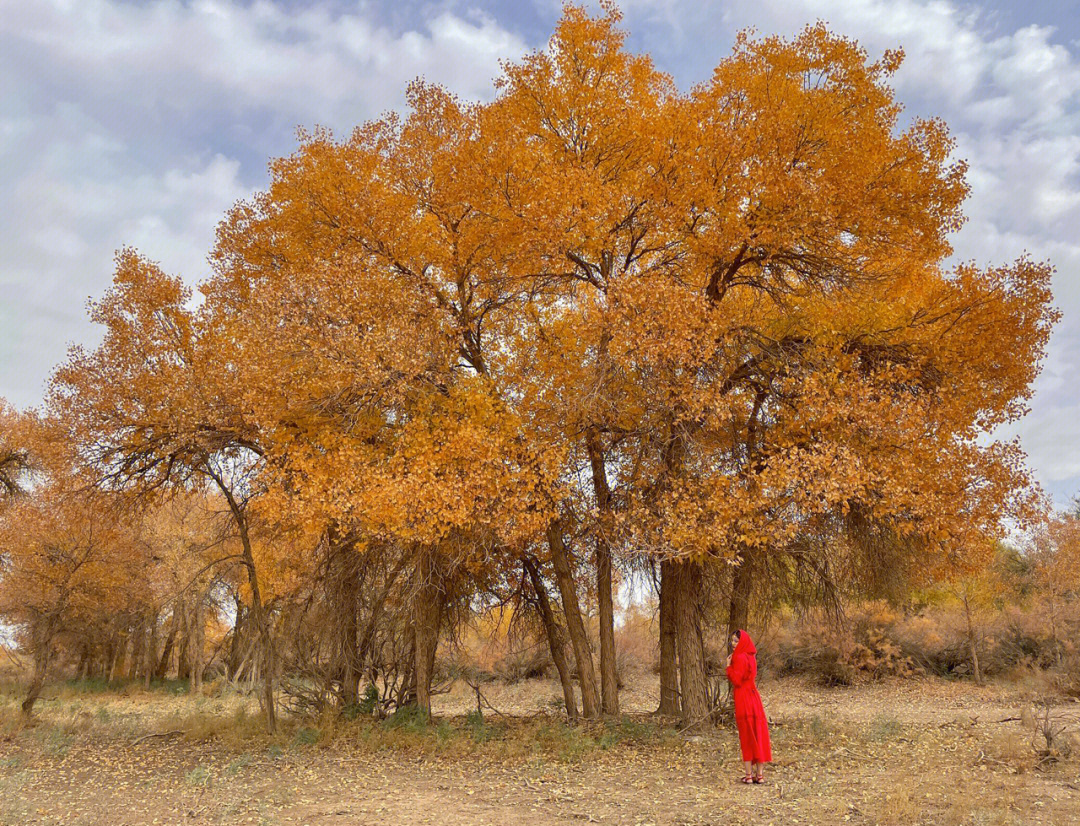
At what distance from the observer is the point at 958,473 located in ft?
34.9

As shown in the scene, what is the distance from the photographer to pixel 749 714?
28.6 feet

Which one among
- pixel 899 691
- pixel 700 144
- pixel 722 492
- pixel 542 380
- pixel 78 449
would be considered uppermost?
pixel 700 144

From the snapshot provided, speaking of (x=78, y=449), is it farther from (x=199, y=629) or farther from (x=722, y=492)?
(x=199, y=629)

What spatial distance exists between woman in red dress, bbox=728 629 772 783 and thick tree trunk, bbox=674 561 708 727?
3.30 metres

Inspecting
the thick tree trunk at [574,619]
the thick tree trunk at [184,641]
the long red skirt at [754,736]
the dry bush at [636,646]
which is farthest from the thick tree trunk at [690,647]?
the thick tree trunk at [184,641]

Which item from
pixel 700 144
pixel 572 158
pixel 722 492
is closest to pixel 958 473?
pixel 722 492

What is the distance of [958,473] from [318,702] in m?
11.0

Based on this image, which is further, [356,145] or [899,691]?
[899,691]

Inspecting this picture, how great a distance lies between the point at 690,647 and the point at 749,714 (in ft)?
13.4

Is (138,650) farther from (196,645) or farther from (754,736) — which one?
(754,736)

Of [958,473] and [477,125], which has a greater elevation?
[477,125]

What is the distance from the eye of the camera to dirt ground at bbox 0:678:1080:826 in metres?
7.48

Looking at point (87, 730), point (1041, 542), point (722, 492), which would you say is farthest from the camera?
point (1041, 542)

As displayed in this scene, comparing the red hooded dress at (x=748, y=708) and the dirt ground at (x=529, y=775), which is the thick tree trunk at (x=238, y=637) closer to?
the dirt ground at (x=529, y=775)
